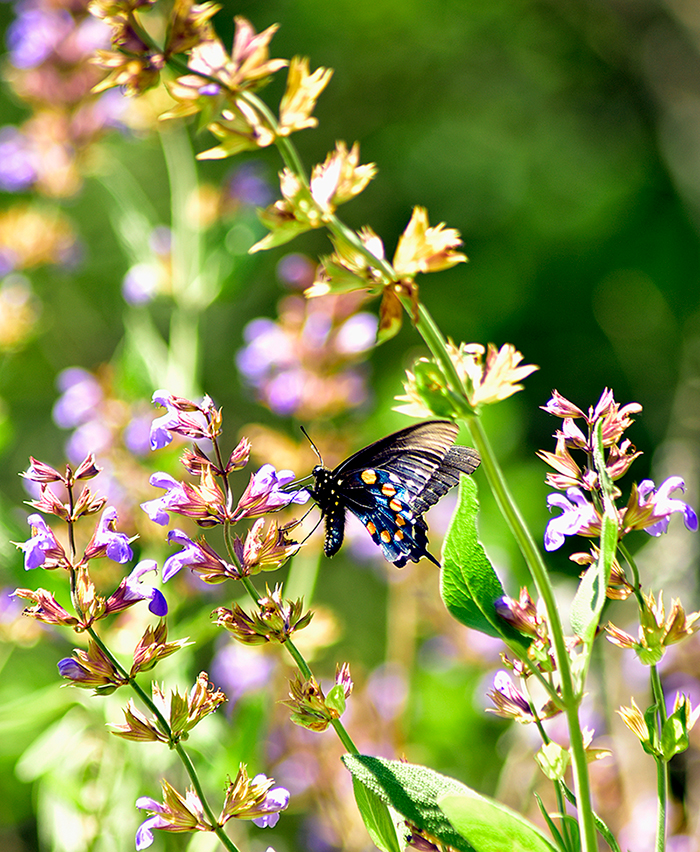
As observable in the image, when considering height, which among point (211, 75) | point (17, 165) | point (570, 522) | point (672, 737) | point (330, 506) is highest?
point (211, 75)

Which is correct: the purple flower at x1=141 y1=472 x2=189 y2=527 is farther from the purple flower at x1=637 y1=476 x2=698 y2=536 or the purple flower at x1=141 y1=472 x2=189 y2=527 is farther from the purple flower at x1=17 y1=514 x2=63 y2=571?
the purple flower at x1=637 y1=476 x2=698 y2=536

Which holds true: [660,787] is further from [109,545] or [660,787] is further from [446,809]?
[109,545]

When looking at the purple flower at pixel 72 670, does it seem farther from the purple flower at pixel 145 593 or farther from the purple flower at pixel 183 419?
the purple flower at pixel 183 419

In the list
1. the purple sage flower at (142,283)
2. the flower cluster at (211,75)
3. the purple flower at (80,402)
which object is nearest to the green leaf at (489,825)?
the flower cluster at (211,75)

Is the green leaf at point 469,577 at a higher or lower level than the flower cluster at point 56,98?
lower

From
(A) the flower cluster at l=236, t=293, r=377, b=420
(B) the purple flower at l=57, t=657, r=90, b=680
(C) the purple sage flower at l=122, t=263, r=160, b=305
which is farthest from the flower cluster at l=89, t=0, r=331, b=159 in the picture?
(C) the purple sage flower at l=122, t=263, r=160, b=305

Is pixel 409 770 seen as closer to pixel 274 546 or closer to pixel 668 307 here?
pixel 274 546

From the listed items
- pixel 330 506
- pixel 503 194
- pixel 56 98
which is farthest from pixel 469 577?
pixel 503 194

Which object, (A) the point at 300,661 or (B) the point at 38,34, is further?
(B) the point at 38,34
